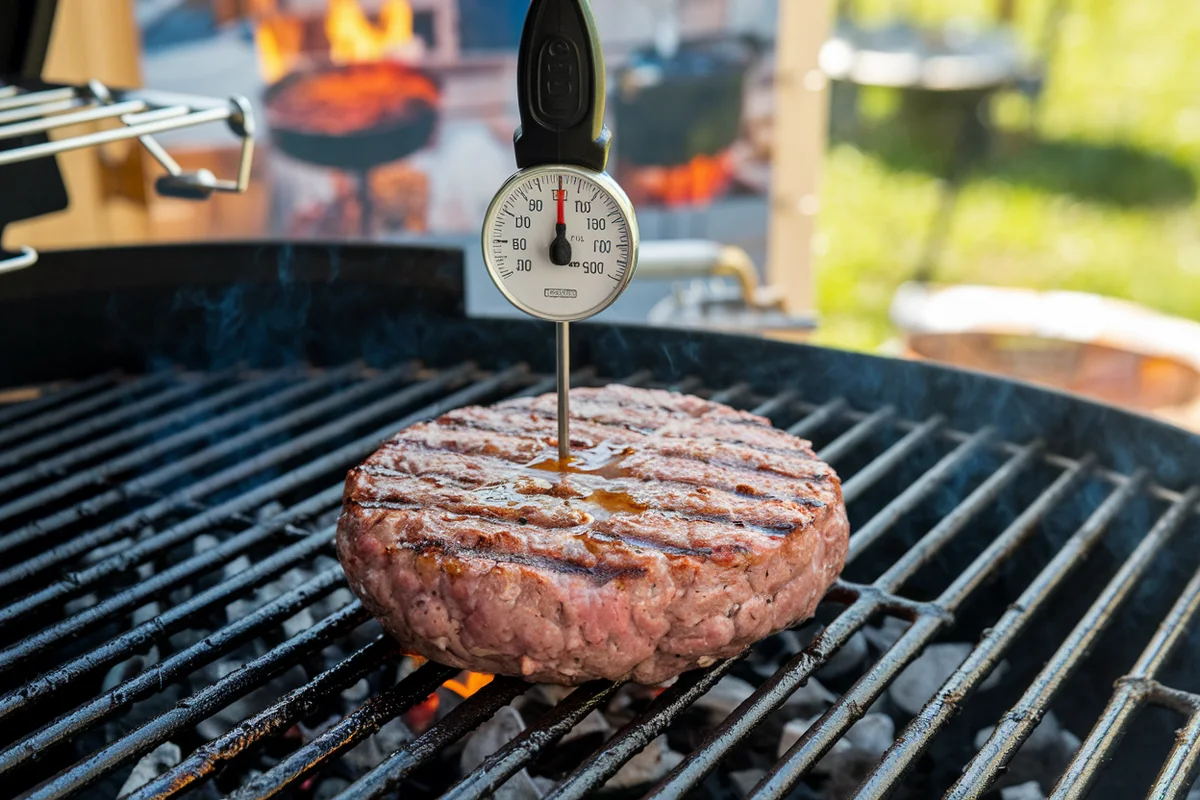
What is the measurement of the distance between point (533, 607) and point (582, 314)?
0.56 meters

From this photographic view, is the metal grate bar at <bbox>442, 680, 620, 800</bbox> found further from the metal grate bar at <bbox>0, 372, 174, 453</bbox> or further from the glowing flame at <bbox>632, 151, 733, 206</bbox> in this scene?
the glowing flame at <bbox>632, 151, 733, 206</bbox>

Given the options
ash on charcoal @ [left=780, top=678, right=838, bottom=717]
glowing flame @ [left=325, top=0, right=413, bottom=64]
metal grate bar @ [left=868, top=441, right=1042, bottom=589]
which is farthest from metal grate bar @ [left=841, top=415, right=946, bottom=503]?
glowing flame @ [left=325, top=0, right=413, bottom=64]

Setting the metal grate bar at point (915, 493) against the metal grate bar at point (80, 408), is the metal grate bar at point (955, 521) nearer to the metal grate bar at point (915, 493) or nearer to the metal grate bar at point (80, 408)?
the metal grate bar at point (915, 493)

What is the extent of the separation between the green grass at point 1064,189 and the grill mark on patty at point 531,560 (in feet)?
17.9

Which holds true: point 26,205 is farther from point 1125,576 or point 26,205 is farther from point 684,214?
point 684,214

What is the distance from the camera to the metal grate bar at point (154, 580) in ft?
6.15

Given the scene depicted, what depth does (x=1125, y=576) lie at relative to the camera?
2.13 metres

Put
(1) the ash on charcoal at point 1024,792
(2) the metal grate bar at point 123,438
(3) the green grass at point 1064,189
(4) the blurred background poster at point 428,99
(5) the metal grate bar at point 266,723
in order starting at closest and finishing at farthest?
1. (5) the metal grate bar at point 266,723
2. (1) the ash on charcoal at point 1024,792
3. (2) the metal grate bar at point 123,438
4. (4) the blurred background poster at point 428,99
5. (3) the green grass at point 1064,189

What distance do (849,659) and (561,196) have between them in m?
1.20

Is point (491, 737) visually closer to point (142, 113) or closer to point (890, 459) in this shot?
point (890, 459)

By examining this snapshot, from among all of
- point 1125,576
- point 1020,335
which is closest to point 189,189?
point 1125,576

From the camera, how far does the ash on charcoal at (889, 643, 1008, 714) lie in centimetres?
236

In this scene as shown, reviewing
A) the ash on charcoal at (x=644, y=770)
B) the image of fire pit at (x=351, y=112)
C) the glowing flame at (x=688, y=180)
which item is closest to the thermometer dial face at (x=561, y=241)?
the ash on charcoal at (x=644, y=770)

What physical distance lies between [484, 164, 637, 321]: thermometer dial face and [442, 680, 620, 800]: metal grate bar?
644 millimetres
